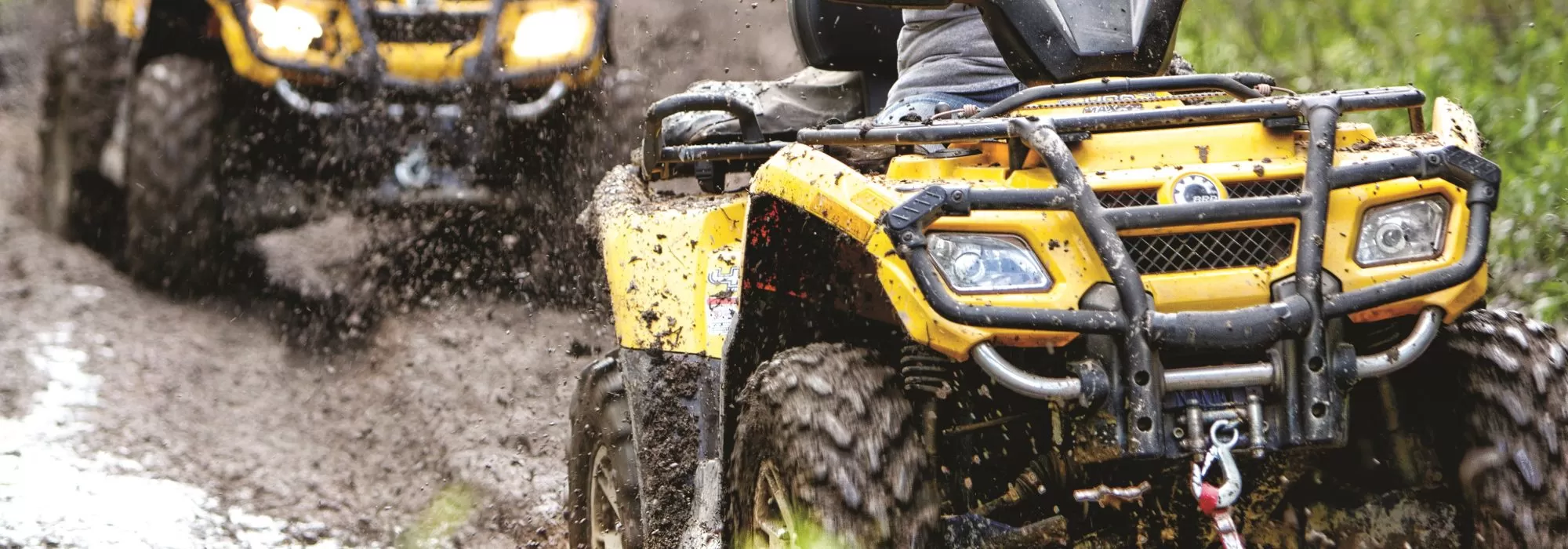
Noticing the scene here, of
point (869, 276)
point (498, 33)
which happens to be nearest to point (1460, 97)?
point (498, 33)

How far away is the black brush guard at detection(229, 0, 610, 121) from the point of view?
22.1 ft

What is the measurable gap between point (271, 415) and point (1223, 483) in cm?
442

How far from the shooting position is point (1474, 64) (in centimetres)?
715

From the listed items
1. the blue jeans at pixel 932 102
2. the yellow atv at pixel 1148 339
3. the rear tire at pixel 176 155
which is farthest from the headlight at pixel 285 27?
the yellow atv at pixel 1148 339

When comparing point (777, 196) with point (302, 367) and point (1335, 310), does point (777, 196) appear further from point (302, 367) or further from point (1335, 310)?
point (302, 367)

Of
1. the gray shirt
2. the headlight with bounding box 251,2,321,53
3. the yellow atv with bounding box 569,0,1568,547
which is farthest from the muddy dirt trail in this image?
the yellow atv with bounding box 569,0,1568,547

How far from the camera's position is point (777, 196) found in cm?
307

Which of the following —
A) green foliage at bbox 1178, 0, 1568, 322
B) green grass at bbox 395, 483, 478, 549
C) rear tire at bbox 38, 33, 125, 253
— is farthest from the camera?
rear tire at bbox 38, 33, 125, 253

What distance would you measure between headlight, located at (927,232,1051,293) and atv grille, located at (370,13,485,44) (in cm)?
452

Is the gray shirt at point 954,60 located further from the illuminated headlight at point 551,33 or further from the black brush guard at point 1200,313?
the illuminated headlight at point 551,33

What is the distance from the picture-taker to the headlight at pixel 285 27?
670 centimetres

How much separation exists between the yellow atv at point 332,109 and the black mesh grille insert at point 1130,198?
438 cm

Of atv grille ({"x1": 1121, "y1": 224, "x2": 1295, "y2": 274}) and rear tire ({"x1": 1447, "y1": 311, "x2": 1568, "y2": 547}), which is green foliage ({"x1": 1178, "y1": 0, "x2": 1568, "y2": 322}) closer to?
rear tire ({"x1": 1447, "y1": 311, "x2": 1568, "y2": 547})

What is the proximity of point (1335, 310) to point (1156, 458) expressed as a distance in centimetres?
37
